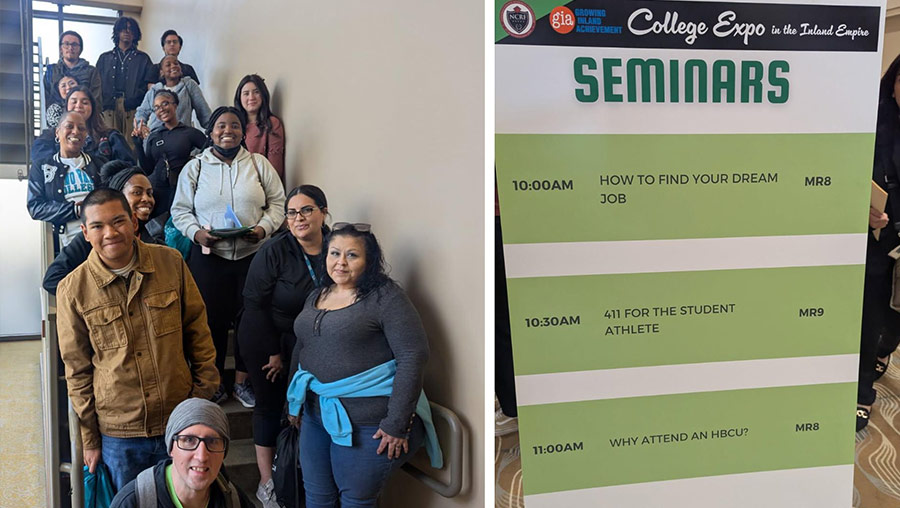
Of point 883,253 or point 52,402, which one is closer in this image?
point 883,253

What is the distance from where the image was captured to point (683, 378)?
5.12 ft

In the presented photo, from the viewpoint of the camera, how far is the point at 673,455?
1.57 metres

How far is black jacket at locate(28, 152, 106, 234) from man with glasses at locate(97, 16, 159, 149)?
7.07 ft

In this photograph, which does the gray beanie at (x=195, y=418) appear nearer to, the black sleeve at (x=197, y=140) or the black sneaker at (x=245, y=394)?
the black sneaker at (x=245, y=394)

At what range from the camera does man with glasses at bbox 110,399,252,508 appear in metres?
2.21

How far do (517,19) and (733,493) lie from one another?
1.08 metres

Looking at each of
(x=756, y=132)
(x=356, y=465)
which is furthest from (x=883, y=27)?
(x=356, y=465)

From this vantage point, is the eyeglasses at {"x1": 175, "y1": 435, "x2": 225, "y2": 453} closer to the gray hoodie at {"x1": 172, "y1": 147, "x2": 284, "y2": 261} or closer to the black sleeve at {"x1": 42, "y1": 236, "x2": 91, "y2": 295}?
the black sleeve at {"x1": 42, "y1": 236, "x2": 91, "y2": 295}

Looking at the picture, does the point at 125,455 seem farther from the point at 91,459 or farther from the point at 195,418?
the point at 195,418

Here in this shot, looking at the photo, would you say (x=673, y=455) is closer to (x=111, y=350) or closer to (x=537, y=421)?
(x=537, y=421)

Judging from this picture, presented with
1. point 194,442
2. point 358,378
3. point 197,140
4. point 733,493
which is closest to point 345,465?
point 358,378

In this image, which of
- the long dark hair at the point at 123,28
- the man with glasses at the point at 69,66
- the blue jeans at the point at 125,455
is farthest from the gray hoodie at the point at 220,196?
the long dark hair at the point at 123,28

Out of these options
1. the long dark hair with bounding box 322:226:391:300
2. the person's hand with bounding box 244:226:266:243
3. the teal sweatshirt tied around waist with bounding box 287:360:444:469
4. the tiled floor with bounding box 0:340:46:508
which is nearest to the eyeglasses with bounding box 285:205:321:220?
the long dark hair with bounding box 322:226:391:300

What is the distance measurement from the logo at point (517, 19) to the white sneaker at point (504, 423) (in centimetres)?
104
